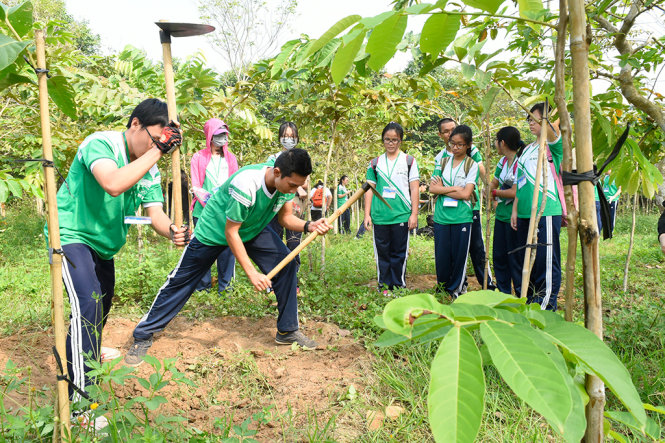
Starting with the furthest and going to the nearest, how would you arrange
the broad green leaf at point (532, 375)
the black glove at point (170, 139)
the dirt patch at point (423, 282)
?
1. the dirt patch at point (423, 282)
2. the black glove at point (170, 139)
3. the broad green leaf at point (532, 375)

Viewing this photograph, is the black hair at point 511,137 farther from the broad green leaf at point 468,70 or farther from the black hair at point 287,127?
the broad green leaf at point 468,70

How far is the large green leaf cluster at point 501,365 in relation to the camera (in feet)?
1.77

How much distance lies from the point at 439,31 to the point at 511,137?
12.2 feet

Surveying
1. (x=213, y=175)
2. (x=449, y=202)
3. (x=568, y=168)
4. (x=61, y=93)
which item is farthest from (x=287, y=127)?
(x=568, y=168)

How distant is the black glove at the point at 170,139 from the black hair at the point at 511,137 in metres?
3.28

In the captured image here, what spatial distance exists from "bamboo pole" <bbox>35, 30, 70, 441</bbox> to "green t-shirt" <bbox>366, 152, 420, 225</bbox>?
352 cm

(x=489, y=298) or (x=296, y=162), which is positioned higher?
(x=296, y=162)

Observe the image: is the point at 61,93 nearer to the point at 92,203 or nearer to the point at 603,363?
the point at 92,203

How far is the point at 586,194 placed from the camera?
2.87 ft

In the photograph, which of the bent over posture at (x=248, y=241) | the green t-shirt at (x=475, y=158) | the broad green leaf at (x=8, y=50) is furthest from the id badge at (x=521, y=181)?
the broad green leaf at (x=8, y=50)

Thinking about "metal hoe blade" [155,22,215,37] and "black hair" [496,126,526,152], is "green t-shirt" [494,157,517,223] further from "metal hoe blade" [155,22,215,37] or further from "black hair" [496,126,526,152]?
"metal hoe blade" [155,22,215,37]

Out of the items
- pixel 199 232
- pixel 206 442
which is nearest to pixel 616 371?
pixel 206 442

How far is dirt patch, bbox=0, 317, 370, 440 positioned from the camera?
102 inches

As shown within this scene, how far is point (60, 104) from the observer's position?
169 cm
